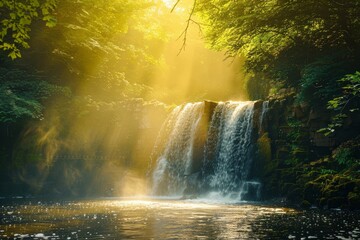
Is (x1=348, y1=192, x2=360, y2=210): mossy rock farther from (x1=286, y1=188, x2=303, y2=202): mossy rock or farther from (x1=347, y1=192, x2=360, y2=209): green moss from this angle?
(x1=286, y1=188, x2=303, y2=202): mossy rock

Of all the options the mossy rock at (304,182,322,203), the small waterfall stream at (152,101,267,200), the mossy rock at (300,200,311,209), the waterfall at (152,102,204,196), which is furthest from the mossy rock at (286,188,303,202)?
the waterfall at (152,102,204,196)

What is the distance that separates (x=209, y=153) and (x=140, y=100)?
23.9ft

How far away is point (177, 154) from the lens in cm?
2452

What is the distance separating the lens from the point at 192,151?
23.3m

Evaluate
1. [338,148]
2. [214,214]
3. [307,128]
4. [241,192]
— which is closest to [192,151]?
[241,192]

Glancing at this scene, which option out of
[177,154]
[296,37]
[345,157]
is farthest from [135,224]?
[177,154]

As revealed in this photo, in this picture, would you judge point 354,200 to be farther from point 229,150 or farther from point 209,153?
point 209,153

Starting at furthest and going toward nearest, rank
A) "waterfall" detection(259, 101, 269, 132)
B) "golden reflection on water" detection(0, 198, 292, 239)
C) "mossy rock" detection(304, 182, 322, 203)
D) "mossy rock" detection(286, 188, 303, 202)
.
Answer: "waterfall" detection(259, 101, 269, 132) → "mossy rock" detection(286, 188, 303, 202) → "mossy rock" detection(304, 182, 322, 203) → "golden reflection on water" detection(0, 198, 292, 239)

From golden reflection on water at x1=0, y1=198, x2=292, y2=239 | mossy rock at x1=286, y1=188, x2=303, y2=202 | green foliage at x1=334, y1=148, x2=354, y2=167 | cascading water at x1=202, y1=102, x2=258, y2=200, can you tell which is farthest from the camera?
cascading water at x1=202, y1=102, x2=258, y2=200

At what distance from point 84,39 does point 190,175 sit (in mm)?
9920

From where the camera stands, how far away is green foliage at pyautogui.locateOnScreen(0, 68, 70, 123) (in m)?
21.5

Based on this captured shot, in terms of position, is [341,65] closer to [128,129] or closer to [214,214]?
[214,214]

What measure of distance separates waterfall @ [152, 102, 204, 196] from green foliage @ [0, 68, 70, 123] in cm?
701

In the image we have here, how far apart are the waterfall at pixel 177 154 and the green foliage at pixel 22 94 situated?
7.01m
